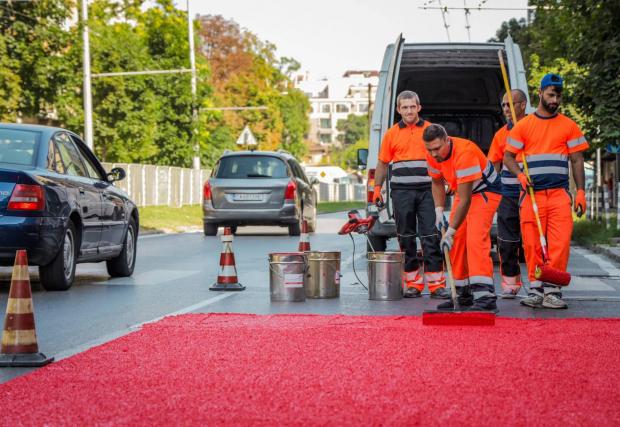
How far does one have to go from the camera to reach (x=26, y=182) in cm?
1102

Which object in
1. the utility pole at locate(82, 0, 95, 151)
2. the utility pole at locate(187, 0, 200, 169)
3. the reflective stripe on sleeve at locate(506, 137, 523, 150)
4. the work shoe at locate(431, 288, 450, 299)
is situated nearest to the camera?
the reflective stripe on sleeve at locate(506, 137, 523, 150)

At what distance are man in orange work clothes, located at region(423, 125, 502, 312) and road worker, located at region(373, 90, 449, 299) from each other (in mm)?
1045

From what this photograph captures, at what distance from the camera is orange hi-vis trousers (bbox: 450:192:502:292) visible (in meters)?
9.72

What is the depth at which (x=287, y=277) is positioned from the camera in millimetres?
10922

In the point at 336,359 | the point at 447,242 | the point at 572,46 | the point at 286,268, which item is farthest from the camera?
the point at 572,46

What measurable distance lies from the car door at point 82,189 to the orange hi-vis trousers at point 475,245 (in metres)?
4.00

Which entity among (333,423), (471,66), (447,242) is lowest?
(333,423)

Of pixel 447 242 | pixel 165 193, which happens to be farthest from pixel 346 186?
pixel 447 242

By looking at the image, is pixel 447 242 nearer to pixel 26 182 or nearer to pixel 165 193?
pixel 26 182

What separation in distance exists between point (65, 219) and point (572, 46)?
45.0ft

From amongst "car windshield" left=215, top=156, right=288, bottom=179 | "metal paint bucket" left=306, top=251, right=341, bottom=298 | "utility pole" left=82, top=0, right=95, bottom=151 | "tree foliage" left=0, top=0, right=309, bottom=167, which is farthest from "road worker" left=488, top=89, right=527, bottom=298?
"utility pole" left=82, top=0, right=95, bottom=151

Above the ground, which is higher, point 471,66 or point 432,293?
point 471,66

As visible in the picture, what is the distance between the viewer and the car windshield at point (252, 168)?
77.9 ft

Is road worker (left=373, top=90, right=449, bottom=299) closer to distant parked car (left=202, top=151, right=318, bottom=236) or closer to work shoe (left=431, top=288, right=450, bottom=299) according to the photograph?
work shoe (left=431, top=288, right=450, bottom=299)
